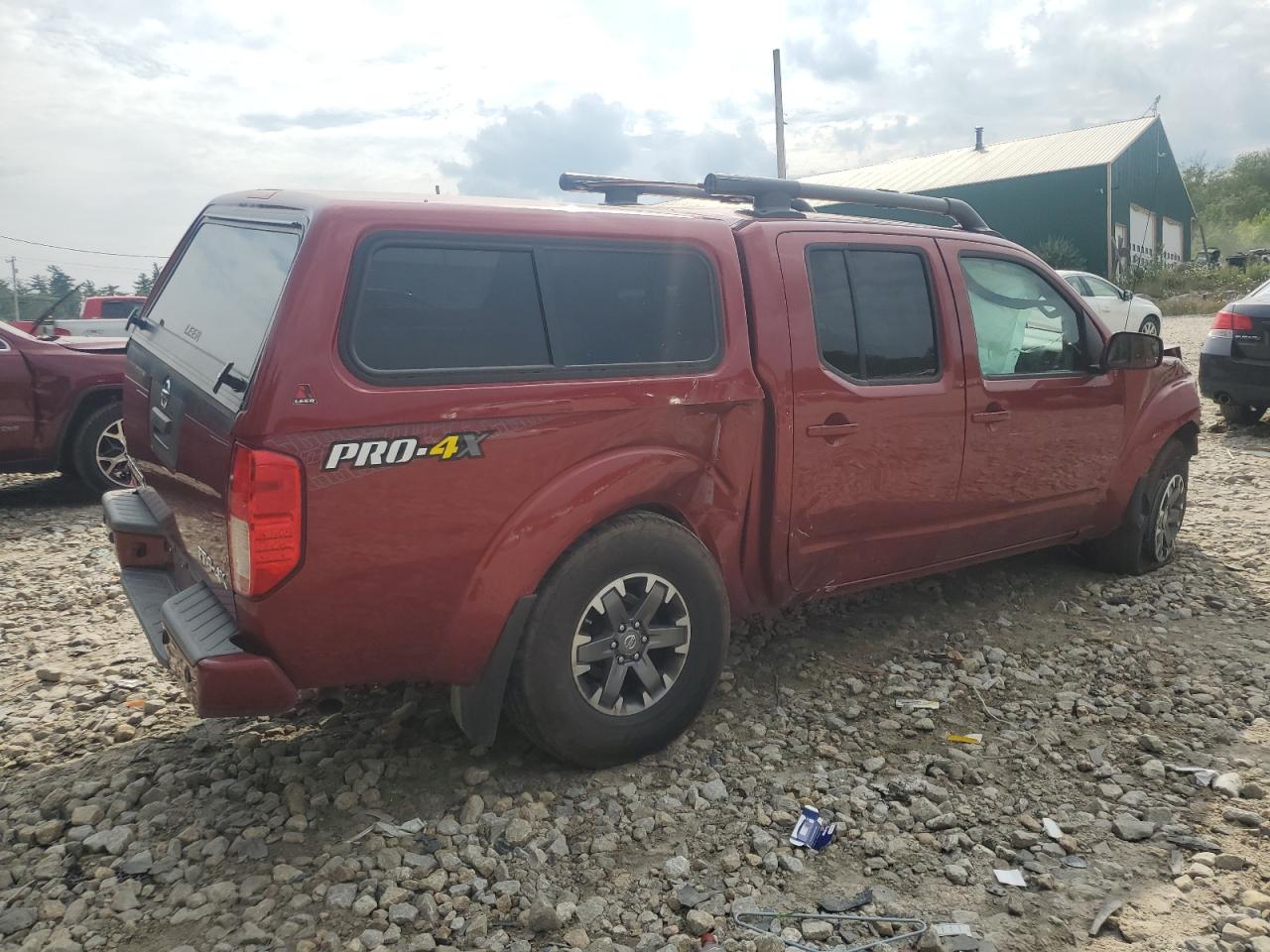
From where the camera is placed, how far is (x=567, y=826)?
3.08 metres

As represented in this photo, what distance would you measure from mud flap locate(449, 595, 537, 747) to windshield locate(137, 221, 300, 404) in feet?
3.27

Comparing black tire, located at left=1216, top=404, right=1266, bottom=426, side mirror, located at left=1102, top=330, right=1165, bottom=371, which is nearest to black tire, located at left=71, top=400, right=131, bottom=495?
side mirror, located at left=1102, top=330, right=1165, bottom=371

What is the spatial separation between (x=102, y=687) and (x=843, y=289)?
3.25 m

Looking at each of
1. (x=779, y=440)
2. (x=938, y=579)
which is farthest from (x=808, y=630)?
(x=779, y=440)

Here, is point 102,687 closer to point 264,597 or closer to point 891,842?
point 264,597

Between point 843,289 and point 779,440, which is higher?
point 843,289

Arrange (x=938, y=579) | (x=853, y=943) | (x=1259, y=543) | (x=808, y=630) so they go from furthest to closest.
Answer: (x=1259, y=543), (x=938, y=579), (x=808, y=630), (x=853, y=943)

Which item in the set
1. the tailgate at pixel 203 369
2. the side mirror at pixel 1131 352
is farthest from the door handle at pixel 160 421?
the side mirror at pixel 1131 352

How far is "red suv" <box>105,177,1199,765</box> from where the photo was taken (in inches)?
108

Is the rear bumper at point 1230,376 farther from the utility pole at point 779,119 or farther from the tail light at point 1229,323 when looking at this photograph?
the utility pole at point 779,119

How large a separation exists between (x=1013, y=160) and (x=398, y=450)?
33.9 meters

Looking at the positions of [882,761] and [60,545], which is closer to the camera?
[882,761]

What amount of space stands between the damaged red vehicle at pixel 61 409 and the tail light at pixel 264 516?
490cm

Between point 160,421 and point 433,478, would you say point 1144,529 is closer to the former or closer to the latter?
point 433,478
